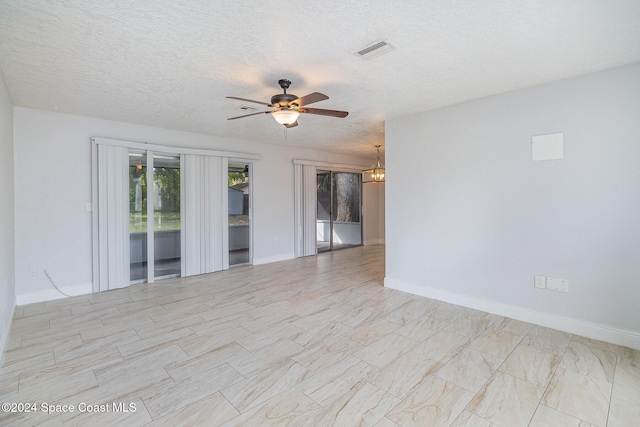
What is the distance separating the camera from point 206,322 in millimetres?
3246

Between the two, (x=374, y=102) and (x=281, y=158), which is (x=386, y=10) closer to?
(x=374, y=102)

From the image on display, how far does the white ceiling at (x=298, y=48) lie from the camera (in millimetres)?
1891

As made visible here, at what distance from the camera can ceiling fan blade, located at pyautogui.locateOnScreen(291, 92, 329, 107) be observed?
2.56 m

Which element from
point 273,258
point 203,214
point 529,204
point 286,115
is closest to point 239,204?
point 203,214

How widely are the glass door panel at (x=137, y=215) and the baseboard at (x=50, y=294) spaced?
2.08ft

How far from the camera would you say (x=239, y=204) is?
20.4 feet

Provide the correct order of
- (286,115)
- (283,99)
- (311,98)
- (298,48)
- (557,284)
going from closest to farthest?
(298,48), (311,98), (283,99), (286,115), (557,284)

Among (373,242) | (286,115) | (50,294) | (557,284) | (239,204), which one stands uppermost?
(286,115)

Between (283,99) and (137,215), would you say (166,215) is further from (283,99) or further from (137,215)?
(283,99)

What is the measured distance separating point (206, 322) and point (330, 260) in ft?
12.1

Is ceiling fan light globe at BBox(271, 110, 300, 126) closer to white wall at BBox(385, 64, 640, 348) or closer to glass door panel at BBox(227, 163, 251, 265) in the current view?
white wall at BBox(385, 64, 640, 348)

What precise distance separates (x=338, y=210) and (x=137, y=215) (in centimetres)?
493

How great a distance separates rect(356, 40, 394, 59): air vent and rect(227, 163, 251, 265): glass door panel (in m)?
4.11

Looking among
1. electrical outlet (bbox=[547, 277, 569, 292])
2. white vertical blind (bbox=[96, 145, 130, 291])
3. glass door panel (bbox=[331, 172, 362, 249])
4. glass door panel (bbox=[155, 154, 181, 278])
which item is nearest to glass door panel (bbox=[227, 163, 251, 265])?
→ glass door panel (bbox=[155, 154, 181, 278])
